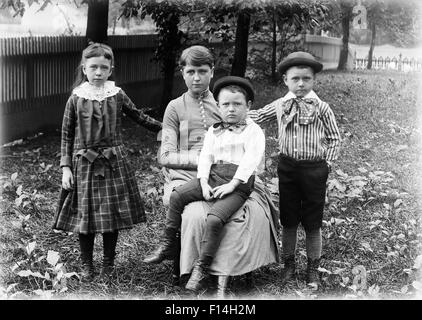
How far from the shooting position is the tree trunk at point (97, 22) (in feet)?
25.2

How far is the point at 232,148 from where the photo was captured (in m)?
3.62

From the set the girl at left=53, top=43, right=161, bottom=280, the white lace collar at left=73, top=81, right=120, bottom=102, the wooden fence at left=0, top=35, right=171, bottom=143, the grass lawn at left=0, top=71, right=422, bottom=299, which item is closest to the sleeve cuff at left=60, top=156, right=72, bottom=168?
the girl at left=53, top=43, right=161, bottom=280

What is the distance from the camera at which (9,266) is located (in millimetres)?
4137

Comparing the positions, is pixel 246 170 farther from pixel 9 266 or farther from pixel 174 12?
pixel 174 12

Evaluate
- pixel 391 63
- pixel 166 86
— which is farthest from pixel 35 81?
pixel 391 63

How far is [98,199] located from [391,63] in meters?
8.31

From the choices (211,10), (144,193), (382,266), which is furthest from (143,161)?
(382,266)

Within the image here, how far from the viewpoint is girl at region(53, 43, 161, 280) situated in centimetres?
373

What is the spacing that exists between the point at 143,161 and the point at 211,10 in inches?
81.3

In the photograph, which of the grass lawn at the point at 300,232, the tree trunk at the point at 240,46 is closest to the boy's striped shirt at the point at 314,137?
the grass lawn at the point at 300,232

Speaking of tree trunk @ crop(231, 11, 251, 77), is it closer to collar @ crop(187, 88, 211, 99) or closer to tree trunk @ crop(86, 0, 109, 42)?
tree trunk @ crop(86, 0, 109, 42)

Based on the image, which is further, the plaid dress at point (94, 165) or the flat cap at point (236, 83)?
the plaid dress at point (94, 165)

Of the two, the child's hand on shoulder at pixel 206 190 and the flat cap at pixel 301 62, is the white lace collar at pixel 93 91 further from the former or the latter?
the flat cap at pixel 301 62

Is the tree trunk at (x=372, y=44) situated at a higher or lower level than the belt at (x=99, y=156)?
higher
